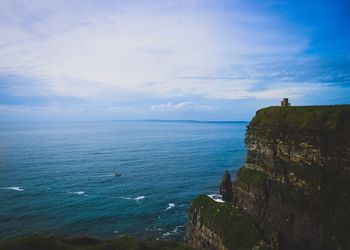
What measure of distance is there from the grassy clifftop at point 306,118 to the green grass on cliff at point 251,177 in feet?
30.2

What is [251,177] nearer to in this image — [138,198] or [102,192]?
[138,198]

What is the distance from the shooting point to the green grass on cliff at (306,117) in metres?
42.3

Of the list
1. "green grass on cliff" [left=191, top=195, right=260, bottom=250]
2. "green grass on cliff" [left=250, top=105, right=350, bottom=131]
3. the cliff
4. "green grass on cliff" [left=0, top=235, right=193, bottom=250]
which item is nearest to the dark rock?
the cliff

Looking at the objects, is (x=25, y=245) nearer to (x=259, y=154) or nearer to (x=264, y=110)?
(x=259, y=154)

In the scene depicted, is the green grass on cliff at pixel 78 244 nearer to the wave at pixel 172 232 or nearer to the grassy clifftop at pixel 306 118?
the wave at pixel 172 232

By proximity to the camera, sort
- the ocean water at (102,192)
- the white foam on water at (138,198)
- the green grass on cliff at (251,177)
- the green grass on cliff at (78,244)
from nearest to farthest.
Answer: the green grass on cliff at (78,244) < the green grass on cliff at (251,177) < the ocean water at (102,192) < the white foam on water at (138,198)

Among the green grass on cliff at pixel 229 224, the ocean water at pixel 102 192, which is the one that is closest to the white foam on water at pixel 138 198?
the ocean water at pixel 102 192

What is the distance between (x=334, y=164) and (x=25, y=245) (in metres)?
48.2

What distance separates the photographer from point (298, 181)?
4534 centimetres

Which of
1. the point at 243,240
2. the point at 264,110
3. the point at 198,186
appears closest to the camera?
the point at 243,240

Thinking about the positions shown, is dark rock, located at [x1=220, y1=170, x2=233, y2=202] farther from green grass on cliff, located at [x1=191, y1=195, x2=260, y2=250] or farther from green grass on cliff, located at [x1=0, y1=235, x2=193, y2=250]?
green grass on cliff, located at [x1=0, y1=235, x2=193, y2=250]

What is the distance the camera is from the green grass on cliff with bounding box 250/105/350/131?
42281 mm

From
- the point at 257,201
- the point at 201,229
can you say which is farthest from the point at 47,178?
the point at 257,201

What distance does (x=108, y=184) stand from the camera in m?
93.0
